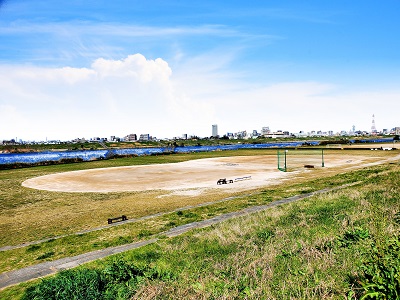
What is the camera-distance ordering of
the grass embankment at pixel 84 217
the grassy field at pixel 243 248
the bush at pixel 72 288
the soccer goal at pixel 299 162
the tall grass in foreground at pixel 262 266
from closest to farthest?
the tall grass in foreground at pixel 262 266
the grassy field at pixel 243 248
the bush at pixel 72 288
the grass embankment at pixel 84 217
the soccer goal at pixel 299 162

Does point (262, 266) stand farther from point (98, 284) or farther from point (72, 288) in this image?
point (72, 288)

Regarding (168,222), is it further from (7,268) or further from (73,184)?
(73,184)

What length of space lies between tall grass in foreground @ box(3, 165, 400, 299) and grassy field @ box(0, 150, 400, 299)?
32mm

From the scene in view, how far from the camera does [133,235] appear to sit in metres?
15.2

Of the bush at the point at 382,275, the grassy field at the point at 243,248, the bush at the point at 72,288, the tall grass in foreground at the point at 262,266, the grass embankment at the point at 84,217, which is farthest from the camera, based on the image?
the grass embankment at the point at 84,217

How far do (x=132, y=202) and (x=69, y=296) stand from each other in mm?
19147

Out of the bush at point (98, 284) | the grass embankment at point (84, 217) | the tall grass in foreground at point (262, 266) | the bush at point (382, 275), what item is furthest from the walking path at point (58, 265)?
the bush at point (382, 275)

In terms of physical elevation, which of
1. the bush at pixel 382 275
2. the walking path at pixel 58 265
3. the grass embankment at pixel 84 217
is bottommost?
the grass embankment at pixel 84 217

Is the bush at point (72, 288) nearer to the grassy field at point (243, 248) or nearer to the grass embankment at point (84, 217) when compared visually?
the grassy field at point (243, 248)

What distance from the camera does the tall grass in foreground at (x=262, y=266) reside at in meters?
6.88

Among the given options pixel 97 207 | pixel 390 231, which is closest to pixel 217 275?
pixel 390 231

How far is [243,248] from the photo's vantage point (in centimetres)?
1098

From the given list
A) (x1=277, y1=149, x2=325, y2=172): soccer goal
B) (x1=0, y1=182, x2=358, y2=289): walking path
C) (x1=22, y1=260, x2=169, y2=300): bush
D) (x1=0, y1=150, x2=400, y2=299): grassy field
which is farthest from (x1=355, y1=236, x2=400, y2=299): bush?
(x1=277, y1=149, x2=325, y2=172): soccer goal

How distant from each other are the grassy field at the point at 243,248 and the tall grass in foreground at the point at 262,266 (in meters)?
0.03
